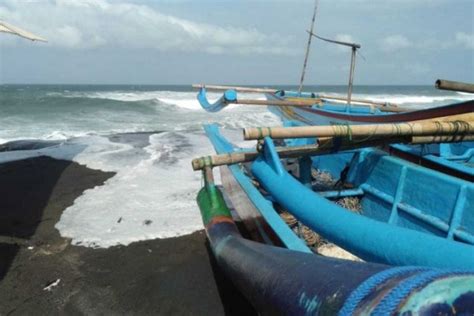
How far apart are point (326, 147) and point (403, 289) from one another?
9.50 ft

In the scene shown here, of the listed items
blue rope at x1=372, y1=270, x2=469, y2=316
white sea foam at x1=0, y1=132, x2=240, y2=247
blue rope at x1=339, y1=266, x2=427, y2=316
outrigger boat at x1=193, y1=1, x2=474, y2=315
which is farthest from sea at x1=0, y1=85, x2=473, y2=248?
blue rope at x1=372, y1=270, x2=469, y2=316

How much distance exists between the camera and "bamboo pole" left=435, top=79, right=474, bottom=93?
357 centimetres

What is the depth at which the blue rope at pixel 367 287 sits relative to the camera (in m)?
1.02

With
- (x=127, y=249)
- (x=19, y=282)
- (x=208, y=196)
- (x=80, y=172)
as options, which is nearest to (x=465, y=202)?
(x=208, y=196)

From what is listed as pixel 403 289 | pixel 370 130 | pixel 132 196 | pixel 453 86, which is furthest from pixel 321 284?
pixel 132 196

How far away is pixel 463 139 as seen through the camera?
3574mm

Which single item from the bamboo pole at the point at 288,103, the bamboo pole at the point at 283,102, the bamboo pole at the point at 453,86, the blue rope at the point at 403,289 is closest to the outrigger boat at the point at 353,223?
the blue rope at the point at 403,289

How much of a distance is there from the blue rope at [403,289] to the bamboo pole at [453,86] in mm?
3022

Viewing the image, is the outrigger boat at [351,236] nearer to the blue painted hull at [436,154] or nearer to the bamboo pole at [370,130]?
the bamboo pole at [370,130]

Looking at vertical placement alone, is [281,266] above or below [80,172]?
above

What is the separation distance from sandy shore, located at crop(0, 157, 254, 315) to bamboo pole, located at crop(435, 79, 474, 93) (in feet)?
9.05

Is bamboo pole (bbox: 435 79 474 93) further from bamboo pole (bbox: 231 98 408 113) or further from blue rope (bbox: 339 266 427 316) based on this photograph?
bamboo pole (bbox: 231 98 408 113)

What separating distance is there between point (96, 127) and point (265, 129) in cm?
1721

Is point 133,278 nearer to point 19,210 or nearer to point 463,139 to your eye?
point 19,210
